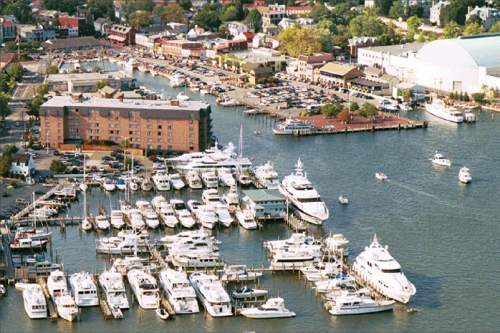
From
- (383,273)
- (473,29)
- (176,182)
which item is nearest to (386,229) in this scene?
(383,273)

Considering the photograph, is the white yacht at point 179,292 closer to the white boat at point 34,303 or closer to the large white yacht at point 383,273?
the white boat at point 34,303

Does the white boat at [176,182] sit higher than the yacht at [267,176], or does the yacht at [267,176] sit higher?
the yacht at [267,176]

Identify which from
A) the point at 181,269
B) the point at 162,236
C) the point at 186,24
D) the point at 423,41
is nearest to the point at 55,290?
the point at 181,269

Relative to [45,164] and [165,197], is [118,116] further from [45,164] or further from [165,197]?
[165,197]

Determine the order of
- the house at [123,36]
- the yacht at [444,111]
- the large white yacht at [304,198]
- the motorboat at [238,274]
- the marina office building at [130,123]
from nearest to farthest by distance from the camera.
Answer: the motorboat at [238,274] < the large white yacht at [304,198] < the marina office building at [130,123] < the yacht at [444,111] < the house at [123,36]

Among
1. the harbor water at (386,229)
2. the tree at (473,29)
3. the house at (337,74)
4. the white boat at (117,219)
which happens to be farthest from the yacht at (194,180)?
the tree at (473,29)

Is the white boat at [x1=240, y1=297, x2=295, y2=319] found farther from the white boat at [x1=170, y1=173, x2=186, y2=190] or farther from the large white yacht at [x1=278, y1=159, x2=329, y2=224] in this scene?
the white boat at [x1=170, y1=173, x2=186, y2=190]

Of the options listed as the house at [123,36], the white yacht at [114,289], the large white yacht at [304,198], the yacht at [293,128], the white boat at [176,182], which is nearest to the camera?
the white yacht at [114,289]
